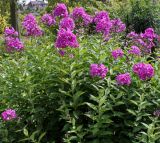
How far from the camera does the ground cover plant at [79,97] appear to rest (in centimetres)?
327

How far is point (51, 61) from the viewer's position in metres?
3.86

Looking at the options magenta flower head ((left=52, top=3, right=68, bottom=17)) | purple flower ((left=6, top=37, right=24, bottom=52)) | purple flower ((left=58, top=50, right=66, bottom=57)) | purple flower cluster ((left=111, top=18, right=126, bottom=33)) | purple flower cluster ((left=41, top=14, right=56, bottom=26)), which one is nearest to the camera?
purple flower ((left=58, top=50, right=66, bottom=57))

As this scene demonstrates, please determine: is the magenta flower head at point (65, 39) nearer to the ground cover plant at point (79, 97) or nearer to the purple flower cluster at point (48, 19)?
the ground cover plant at point (79, 97)

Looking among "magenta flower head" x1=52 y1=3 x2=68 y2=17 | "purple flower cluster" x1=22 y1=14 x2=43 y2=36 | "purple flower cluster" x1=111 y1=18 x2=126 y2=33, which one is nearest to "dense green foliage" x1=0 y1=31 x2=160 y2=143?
"purple flower cluster" x1=22 y1=14 x2=43 y2=36

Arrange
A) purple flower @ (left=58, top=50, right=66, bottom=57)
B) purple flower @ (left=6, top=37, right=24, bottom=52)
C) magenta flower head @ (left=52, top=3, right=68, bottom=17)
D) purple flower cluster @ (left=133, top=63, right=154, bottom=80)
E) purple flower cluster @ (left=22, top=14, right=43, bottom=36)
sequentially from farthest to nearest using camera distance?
magenta flower head @ (left=52, top=3, right=68, bottom=17) → purple flower cluster @ (left=22, top=14, right=43, bottom=36) → purple flower @ (left=6, top=37, right=24, bottom=52) → purple flower @ (left=58, top=50, right=66, bottom=57) → purple flower cluster @ (left=133, top=63, right=154, bottom=80)

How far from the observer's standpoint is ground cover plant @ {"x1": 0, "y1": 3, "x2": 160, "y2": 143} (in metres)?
3.27

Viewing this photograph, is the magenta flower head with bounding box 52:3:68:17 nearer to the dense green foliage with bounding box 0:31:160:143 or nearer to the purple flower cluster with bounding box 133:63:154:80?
the dense green foliage with bounding box 0:31:160:143

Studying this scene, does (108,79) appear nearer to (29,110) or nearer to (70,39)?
(70,39)

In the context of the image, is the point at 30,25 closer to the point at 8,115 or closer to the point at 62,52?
the point at 62,52

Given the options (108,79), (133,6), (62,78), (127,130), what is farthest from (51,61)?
(133,6)

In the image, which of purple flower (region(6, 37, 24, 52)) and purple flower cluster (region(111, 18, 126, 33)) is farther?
purple flower cluster (region(111, 18, 126, 33))

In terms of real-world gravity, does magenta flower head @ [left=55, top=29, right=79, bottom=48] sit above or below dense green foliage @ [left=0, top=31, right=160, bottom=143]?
above

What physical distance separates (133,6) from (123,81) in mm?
6562

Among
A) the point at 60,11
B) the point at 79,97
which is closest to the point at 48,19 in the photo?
the point at 60,11
